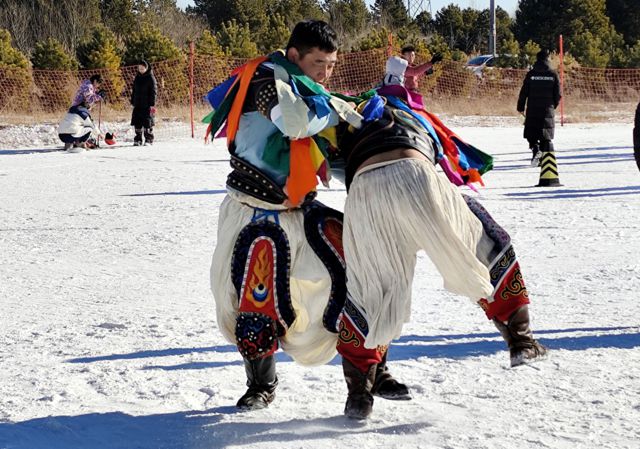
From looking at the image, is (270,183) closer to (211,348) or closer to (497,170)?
(211,348)

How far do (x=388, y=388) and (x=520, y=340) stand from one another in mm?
505

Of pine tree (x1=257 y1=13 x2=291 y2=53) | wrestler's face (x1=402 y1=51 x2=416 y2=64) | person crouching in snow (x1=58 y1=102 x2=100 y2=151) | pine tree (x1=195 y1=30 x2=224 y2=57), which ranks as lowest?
person crouching in snow (x1=58 y1=102 x2=100 y2=151)

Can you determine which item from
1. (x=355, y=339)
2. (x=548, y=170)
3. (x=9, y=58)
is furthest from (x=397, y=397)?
(x=9, y=58)

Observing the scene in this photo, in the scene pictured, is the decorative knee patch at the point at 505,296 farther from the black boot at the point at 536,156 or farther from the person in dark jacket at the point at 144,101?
the person in dark jacket at the point at 144,101

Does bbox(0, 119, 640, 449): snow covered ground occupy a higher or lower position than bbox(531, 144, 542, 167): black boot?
lower

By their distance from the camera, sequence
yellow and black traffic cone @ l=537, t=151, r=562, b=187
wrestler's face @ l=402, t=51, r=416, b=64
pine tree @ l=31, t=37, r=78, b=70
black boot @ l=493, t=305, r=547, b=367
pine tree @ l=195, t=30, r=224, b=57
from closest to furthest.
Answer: black boot @ l=493, t=305, r=547, b=367
yellow and black traffic cone @ l=537, t=151, r=562, b=187
wrestler's face @ l=402, t=51, r=416, b=64
pine tree @ l=31, t=37, r=78, b=70
pine tree @ l=195, t=30, r=224, b=57

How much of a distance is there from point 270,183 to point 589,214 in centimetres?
592

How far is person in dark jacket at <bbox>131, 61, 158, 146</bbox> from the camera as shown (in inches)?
704

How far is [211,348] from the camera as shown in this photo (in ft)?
15.3

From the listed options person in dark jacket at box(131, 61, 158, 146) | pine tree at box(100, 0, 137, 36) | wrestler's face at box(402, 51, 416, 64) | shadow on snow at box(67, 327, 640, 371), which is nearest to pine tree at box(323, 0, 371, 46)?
pine tree at box(100, 0, 137, 36)

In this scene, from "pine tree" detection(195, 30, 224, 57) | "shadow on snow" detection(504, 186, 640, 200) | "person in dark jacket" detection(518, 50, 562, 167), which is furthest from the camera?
"pine tree" detection(195, 30, 224, 57)

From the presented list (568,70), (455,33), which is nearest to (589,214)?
(568,70)

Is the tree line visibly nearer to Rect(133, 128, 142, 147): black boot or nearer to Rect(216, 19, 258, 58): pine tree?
Rect(216, 19, 258, 58): pine tree

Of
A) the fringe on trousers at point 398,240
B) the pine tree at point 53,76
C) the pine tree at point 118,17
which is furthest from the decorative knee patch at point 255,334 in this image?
the pine tree at point 118,17
